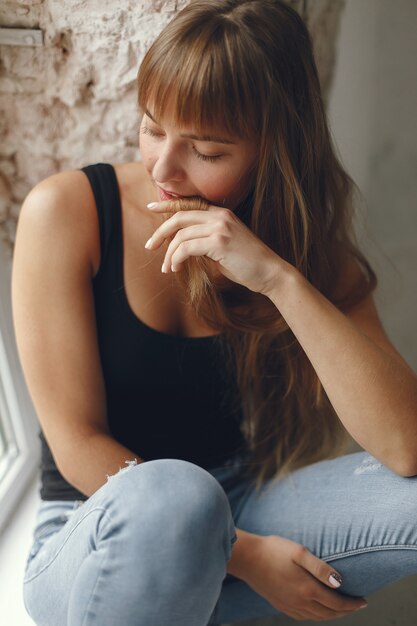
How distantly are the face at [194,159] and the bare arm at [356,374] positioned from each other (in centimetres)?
14

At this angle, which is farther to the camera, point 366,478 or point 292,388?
point 292,388

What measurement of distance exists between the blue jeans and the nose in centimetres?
38

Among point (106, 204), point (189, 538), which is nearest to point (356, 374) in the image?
point (189, 538)

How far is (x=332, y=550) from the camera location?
3.62 feet

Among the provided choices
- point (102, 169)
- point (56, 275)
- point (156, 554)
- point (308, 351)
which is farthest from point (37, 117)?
point (156, 554)

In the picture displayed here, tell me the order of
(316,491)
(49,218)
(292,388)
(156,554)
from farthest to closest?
(292,388) < (316,491) < (49,218) < (156,554)

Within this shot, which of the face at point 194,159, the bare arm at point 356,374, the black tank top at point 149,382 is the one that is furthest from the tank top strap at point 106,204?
the bare arm at point 356,374

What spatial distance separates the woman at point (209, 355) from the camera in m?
0.90

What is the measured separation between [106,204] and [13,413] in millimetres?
533

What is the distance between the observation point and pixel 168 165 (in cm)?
94

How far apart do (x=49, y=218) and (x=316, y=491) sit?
601 millimetres

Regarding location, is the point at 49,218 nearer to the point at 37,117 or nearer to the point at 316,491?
the point at 37,117

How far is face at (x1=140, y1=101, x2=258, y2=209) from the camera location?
93 centimetres

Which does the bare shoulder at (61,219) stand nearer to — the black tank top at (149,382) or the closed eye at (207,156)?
the black tank top at (149,382)
